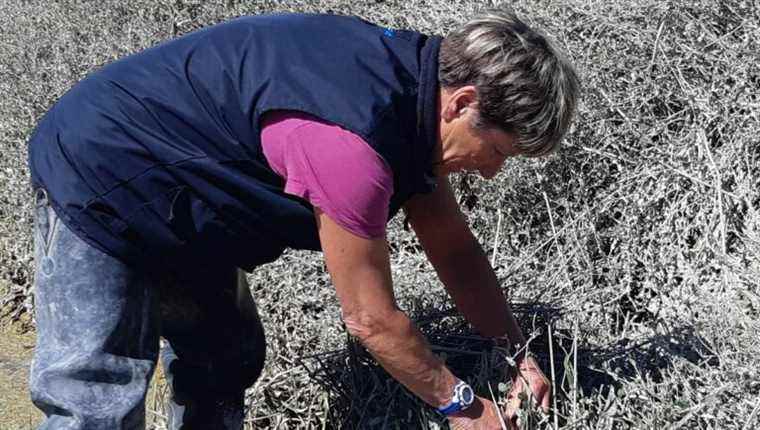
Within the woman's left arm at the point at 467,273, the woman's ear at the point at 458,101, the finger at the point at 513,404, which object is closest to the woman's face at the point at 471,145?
the woman's ear at the point at 458,101

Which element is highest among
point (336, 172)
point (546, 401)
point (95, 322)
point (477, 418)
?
point (336, 172)

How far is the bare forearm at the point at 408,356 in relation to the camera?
7.77ft

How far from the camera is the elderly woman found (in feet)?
7.29

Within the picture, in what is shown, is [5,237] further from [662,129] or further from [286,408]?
[662,129]

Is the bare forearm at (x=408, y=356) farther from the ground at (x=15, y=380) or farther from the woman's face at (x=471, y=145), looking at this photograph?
the ground at (x=15, y=380)

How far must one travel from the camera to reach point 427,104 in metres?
2.29

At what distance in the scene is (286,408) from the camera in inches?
133

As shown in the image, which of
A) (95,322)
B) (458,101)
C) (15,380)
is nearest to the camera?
(458,101)

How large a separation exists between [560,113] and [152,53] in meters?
0.91

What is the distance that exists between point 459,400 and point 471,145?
0.60m

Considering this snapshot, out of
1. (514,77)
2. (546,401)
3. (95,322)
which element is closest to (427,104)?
(514,77)

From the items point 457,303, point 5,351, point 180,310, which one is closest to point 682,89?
point 457,303

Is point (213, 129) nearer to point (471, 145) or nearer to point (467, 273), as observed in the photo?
point (471, 145)

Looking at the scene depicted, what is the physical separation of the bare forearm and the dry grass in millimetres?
425
